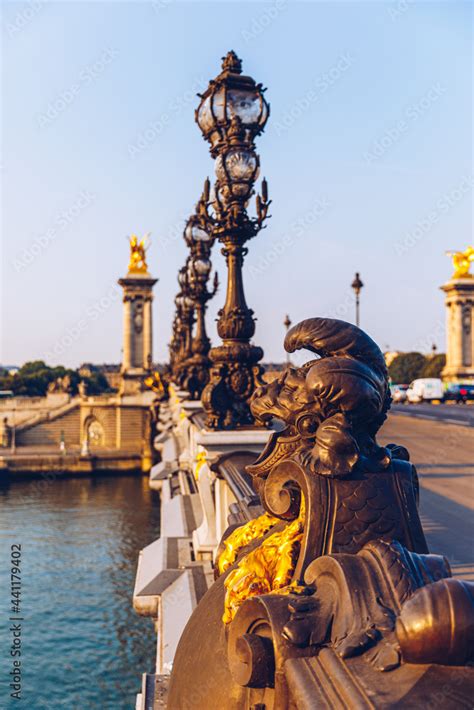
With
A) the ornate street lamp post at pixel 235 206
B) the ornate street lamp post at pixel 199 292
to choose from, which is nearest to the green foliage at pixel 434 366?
the ornate street lamp post at pixel 199 292

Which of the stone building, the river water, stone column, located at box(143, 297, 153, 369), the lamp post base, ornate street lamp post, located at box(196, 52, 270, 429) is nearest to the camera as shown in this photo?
the lamp post base

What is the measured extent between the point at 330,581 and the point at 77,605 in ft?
54.4

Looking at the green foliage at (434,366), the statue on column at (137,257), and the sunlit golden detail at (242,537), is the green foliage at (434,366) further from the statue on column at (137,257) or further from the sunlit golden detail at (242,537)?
the sunlit golden detail at (242,537)

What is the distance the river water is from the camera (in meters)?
12.6

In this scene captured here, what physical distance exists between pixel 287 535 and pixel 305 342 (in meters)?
0.65

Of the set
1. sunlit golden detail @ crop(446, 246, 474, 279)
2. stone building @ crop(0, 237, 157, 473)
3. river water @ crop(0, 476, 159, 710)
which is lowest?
river water @ crop(0, 476, 159, 710)

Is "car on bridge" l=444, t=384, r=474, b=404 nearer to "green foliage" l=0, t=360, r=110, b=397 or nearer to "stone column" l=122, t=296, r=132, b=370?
"stone column" l=122, t=296, r=132, b=370

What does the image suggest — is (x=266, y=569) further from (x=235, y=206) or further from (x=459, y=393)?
(x=459, y=393)

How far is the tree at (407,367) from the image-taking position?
88.1m

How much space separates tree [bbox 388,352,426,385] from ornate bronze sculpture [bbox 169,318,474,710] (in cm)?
8623

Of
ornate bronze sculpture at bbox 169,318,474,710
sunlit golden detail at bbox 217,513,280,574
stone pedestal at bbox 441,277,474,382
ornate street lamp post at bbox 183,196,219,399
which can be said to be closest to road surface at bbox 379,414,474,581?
sunlit golden detail at bbox 217,513,280,574

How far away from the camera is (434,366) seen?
3223 inches

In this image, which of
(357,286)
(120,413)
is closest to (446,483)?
(357,286)

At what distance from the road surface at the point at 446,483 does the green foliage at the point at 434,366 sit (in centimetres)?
5986
